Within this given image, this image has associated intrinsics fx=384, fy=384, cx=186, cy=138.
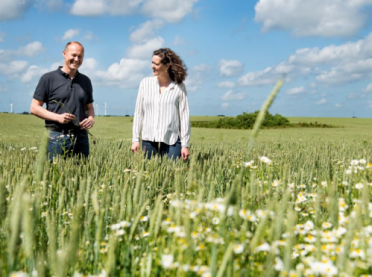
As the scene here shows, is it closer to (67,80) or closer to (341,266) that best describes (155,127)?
(67,80)

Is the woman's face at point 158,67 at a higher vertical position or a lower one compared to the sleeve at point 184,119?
higher

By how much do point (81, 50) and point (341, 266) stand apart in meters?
4.22

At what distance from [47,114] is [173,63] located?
1651 millimetres

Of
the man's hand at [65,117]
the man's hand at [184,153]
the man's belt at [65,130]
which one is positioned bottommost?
the man's hand at [184,153]

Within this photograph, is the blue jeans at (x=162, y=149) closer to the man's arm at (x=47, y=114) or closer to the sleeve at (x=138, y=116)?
the sleeve at (x=138, y=116)

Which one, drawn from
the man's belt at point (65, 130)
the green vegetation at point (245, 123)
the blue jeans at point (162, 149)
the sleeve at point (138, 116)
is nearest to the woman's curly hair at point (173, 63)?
the sleeve at point (138, 116)

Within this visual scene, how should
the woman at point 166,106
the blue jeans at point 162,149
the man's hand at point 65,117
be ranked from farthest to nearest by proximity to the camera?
1. the blue jeans at point 162,149
2. the woman at point 166,106
3. the man's hand at point 65,117

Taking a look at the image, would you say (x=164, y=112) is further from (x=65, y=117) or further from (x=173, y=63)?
(x=65, y=117)

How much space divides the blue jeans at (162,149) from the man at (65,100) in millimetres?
788

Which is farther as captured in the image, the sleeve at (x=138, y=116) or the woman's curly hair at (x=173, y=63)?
the sleeve at (x=138, y=116)

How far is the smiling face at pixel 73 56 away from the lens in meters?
4.70

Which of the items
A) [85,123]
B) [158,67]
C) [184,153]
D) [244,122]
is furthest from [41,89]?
[244,122]

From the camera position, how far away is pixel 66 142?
4.92 metres

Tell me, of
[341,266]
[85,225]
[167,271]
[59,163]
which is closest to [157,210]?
[167,271]
